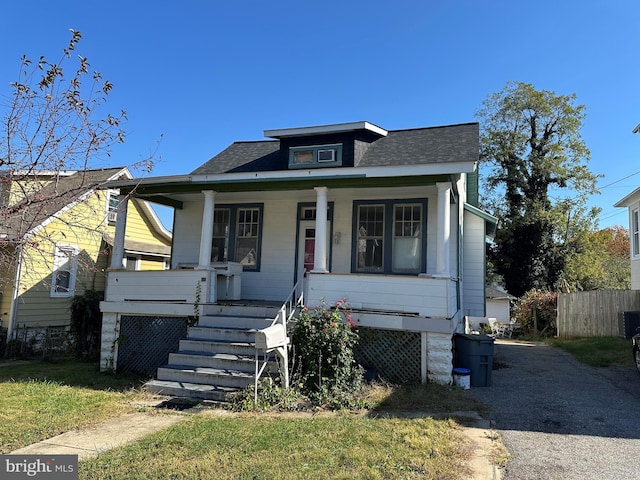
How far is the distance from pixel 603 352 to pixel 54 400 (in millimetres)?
12412

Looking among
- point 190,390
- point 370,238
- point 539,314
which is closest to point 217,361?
point 190,390

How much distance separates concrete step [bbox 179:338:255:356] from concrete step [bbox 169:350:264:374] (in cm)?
8

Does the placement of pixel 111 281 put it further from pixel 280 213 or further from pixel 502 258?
pixel 502 258

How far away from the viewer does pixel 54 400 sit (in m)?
6.88

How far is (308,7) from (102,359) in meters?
9.65

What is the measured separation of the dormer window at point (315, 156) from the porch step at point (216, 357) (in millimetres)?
3888

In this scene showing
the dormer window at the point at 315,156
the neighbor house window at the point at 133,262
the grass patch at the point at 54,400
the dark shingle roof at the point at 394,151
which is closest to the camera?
the grass patch at the point at 54,400

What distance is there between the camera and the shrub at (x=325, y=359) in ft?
22.4

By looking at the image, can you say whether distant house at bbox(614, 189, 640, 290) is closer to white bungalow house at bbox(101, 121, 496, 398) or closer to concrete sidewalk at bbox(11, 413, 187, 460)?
white bungalow house at bbox(101, 121, 496, 398)

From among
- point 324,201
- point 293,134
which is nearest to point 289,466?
point 324,201

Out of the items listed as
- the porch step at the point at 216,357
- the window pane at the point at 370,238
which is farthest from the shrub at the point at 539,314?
the porch step at the point at 216,357

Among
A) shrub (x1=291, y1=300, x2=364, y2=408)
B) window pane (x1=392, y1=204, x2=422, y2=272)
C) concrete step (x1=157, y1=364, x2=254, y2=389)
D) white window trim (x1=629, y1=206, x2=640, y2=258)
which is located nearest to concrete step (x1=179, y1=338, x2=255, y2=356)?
concrete step (x1=157, y1=364, x2=254, y2=389)

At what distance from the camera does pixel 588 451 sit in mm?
4824

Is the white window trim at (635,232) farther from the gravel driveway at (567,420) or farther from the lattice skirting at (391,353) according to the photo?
the lattice skirting at (391,353)
